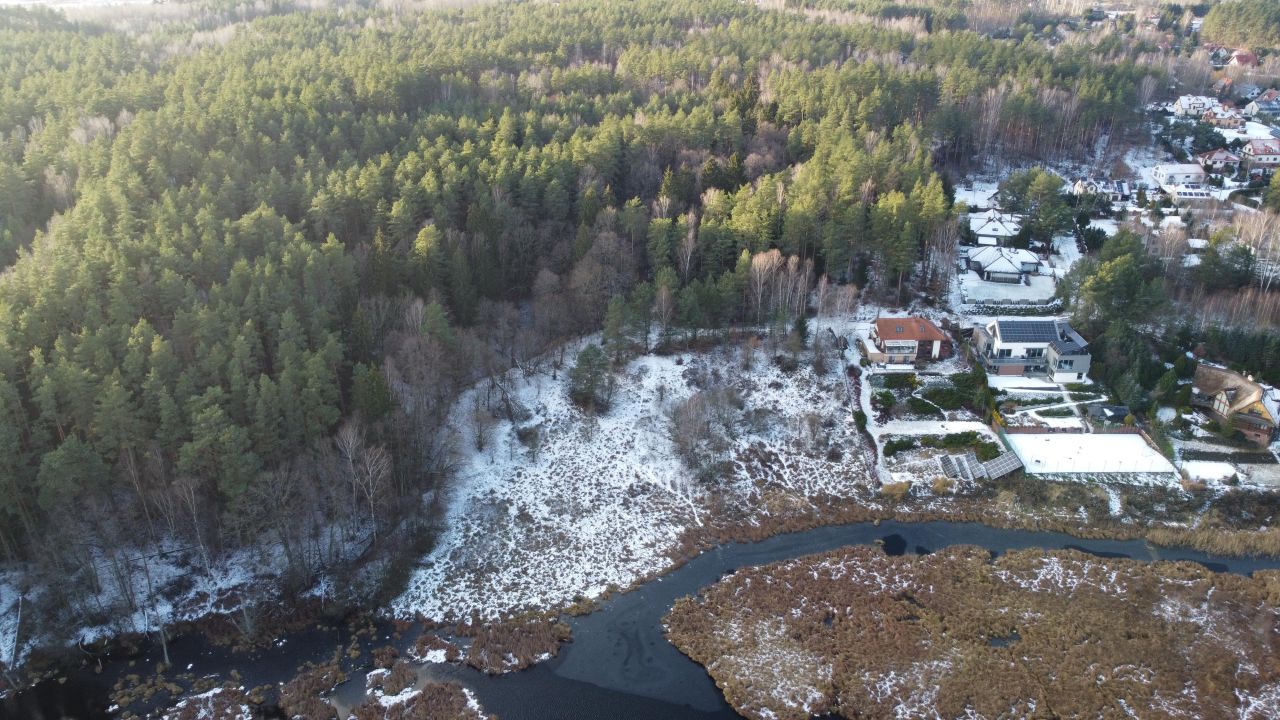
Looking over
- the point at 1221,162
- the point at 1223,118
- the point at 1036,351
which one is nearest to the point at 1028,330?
the point at 1036,351

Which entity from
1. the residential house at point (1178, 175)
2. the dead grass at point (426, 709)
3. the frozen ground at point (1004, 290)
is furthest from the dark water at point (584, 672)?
the residential house at point (1178, 175)

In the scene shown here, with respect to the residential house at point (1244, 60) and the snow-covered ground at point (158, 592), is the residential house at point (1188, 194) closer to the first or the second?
the residential house at point (1244, 60)

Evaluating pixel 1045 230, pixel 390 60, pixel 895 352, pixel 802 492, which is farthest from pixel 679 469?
pixel 390 60

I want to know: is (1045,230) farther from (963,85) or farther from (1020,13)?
(1020,13)

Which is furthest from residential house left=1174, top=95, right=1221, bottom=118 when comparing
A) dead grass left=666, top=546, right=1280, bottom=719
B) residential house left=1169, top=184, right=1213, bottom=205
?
dead grass left=666, top=546, right=1280, bottom=719

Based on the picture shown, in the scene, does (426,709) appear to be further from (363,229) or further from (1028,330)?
(1028,330)

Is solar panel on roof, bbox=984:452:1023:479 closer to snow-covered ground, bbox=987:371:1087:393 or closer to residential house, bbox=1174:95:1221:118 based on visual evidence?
snow-covered ground, bbox=987:371:1087:393
